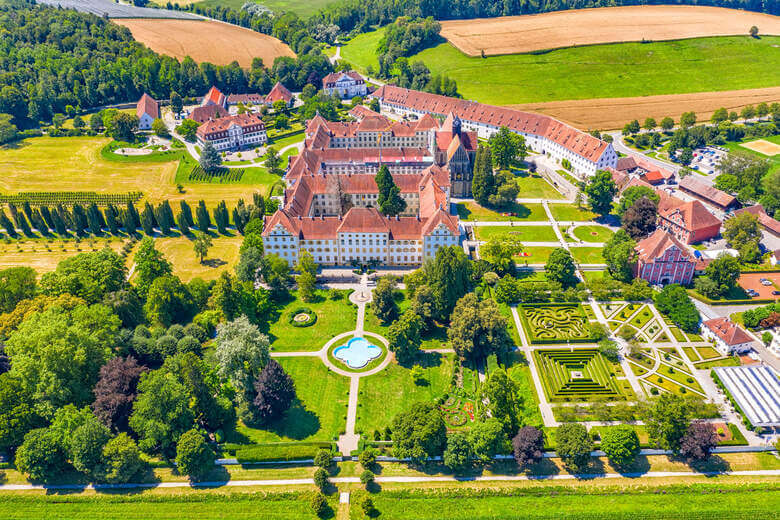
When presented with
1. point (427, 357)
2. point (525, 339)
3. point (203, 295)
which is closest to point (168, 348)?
point (203, 295)

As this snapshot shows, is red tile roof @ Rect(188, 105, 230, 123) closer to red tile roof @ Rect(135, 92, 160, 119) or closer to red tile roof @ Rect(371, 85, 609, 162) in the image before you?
red tile roof @ Rect(135, 92, 160, 119)

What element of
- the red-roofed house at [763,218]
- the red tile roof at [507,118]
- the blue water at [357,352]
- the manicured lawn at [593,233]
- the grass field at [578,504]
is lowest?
the grass field at [578,504]

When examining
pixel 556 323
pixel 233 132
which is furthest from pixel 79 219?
pixel 556 323

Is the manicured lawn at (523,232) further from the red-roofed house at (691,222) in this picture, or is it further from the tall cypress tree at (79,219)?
the tall cypress tree at (79,219)

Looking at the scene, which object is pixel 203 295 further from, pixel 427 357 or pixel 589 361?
pixel 589 361

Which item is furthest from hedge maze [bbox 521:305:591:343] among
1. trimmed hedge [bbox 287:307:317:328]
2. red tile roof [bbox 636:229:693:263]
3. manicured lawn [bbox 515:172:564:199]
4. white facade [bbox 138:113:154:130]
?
white facade [bbox 138:113:154:130]

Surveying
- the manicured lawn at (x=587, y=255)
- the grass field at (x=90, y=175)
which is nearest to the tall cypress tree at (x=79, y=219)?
the grass field at (x=90, y=175)

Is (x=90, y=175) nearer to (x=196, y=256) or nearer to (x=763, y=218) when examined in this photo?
(x=196, y=256)
